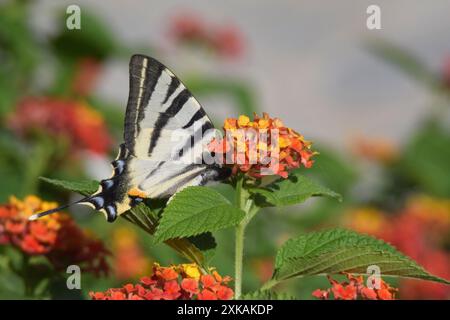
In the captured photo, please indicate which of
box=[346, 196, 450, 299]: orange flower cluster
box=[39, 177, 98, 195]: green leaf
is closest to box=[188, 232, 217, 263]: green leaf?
box=[39, 177, 98, 195]: green leaf

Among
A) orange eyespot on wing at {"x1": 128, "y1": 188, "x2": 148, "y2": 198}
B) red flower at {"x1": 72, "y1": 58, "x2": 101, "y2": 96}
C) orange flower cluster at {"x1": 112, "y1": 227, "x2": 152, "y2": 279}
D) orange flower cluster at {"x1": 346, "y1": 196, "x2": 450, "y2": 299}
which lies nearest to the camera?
orange eyespot on wing at {"x1": 128, "y1": 188, "x2": 148, "y2": 198}

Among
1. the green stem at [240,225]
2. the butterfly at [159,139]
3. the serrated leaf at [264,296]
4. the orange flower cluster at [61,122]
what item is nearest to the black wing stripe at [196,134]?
the butterfly at [159,139]

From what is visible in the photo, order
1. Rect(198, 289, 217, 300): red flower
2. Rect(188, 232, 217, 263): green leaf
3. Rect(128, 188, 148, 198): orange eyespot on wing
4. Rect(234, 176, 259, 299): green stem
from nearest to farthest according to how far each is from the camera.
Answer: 1. Rect(198, 289, 217, 300): red flower
2. Rect(234, 176, 259, 299): green stem
3. Rect(188, 232, 217, 263): green leaf
4. Rect(128, 188, 148, 198): orange eyespot on wing

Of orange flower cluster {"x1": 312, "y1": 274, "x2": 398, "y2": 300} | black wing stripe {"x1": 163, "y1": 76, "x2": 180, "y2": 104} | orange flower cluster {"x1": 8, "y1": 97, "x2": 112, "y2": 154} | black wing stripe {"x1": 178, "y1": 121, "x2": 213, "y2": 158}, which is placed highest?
orange flower cluster {"x1": 8, "y1": 97, "x2": 112, "y2": 154}

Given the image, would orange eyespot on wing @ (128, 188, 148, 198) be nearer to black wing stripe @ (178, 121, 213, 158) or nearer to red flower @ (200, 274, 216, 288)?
black wing stripe @ (178, 121, 213, 158)

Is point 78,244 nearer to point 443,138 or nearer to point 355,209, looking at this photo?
point 355,209

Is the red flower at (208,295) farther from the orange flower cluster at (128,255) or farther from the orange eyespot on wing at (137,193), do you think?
the orange flower cluster at (128,255)

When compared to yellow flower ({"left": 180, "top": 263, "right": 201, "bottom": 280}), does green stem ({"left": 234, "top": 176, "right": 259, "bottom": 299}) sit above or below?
above

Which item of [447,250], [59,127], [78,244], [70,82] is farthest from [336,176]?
[78,244]
